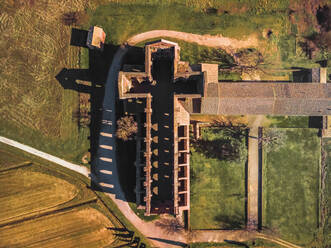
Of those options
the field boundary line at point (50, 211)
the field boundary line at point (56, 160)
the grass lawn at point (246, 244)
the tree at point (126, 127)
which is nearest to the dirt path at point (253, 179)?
the grass lawn at point (246, 244)

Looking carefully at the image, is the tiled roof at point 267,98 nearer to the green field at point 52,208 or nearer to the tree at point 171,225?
the tree at point 171,225

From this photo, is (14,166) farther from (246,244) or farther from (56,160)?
(246,244)

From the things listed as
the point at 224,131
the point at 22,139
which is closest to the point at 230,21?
the point at 224,131

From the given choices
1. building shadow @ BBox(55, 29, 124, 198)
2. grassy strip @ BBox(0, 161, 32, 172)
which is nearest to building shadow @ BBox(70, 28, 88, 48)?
building shadow @ BBox(55, 29, 124, 198)

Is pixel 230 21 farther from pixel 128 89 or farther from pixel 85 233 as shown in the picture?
pixel 85 233

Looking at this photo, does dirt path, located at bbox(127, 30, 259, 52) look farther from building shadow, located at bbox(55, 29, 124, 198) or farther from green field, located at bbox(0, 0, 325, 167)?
building shadow, located at bbox(55, 29, 124, 198)

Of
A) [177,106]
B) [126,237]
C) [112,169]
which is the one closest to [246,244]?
[126,237]

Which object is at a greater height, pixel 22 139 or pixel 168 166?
pixel 22 139
